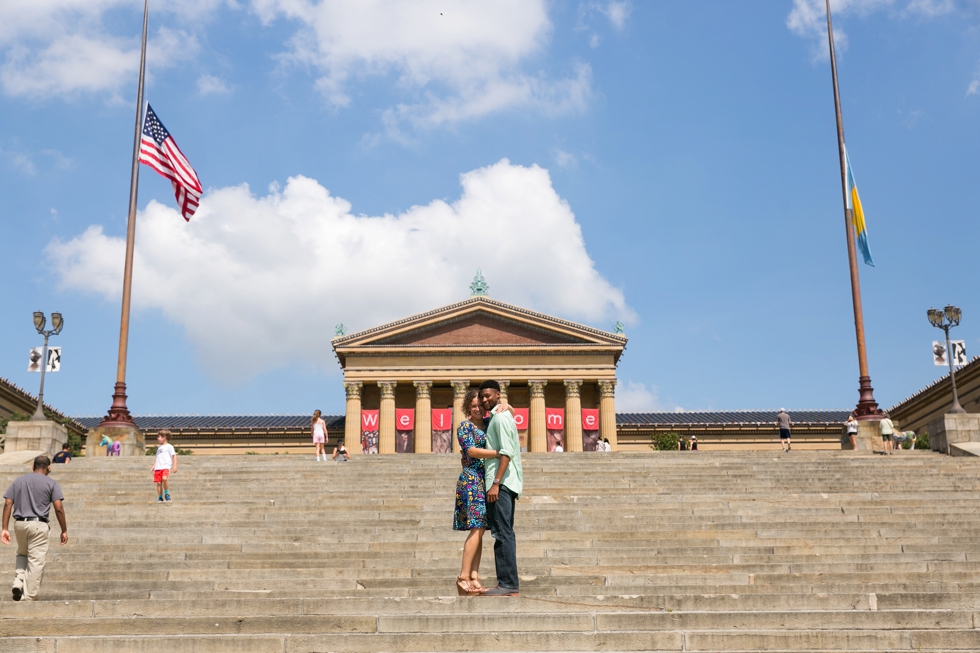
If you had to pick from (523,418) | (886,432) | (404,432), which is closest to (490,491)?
(886,432)

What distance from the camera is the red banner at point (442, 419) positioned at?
5409 centimetres

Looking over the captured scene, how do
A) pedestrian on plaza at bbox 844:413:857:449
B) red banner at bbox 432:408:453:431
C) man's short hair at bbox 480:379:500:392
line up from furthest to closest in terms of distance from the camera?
red banner at bbox 432:408:453:431 < pedestrian on plaza at bbox 844:413:857:449 < man's short hair at bbox 480:379:500:392

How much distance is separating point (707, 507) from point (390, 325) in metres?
40.6

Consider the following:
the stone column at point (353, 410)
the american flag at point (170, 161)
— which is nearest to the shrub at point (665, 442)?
the stone column at point (353, 410)

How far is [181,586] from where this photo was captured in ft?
33.0

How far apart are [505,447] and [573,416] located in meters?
45.9

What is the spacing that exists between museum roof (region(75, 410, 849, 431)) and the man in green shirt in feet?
168

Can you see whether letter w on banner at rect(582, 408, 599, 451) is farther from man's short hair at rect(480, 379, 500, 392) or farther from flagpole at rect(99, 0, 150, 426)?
man's short hair at rect(480, 379, 500, 392)

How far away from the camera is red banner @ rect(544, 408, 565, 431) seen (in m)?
53.6

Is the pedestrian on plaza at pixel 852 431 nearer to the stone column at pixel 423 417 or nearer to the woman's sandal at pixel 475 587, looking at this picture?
the woman's sandal at pixel 475 587

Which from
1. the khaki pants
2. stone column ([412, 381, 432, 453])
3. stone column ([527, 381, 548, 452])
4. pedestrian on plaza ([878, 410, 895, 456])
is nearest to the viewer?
the khaki pants

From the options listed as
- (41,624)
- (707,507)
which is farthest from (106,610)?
(707,507)

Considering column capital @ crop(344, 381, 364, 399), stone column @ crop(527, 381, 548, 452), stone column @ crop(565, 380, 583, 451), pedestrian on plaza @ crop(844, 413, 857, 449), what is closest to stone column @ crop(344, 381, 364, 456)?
column capital @ crop(344, 381, 364, 399)

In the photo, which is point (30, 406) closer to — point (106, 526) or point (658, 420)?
point (658, 420)
